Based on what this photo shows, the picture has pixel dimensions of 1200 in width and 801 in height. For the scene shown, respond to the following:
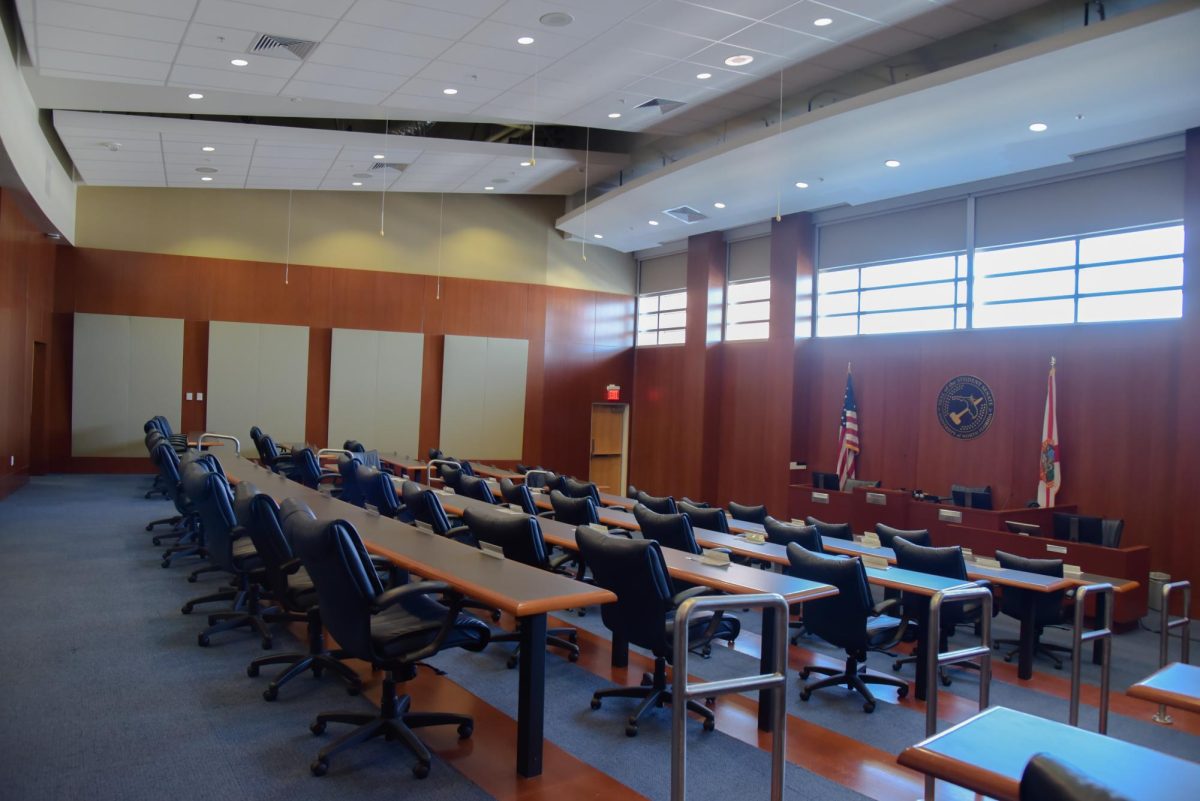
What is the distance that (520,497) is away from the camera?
6.10 m

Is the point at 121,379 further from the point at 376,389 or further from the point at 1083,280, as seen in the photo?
the point at 1083,280

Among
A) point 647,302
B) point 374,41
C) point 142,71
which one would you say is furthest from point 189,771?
point 647,302

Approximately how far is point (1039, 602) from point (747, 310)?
8182 millimetres

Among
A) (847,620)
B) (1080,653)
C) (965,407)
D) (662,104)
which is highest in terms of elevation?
(662,104)

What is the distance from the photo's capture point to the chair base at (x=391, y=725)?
9.93 feet

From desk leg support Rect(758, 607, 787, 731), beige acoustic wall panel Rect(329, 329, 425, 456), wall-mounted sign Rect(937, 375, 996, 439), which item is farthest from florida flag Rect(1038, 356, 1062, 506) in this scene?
beige acoustic wall panel Rect(329, 329, 425, 456)

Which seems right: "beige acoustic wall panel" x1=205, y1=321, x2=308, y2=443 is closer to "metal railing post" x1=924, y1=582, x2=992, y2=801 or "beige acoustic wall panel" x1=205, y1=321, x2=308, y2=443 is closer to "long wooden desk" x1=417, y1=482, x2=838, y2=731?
"long wooden desk" x1=417, y1=482, x2=838, y2=731

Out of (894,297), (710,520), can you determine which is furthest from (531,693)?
(894,297)

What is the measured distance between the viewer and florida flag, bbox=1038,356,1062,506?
8273 millimetres

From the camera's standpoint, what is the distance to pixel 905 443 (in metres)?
10.1

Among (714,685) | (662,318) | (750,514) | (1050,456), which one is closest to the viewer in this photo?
(714,685)

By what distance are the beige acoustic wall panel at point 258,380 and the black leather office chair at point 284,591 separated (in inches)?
379

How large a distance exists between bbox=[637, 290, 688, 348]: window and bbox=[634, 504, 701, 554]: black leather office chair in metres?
9.13

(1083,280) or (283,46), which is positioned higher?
(283,46)
